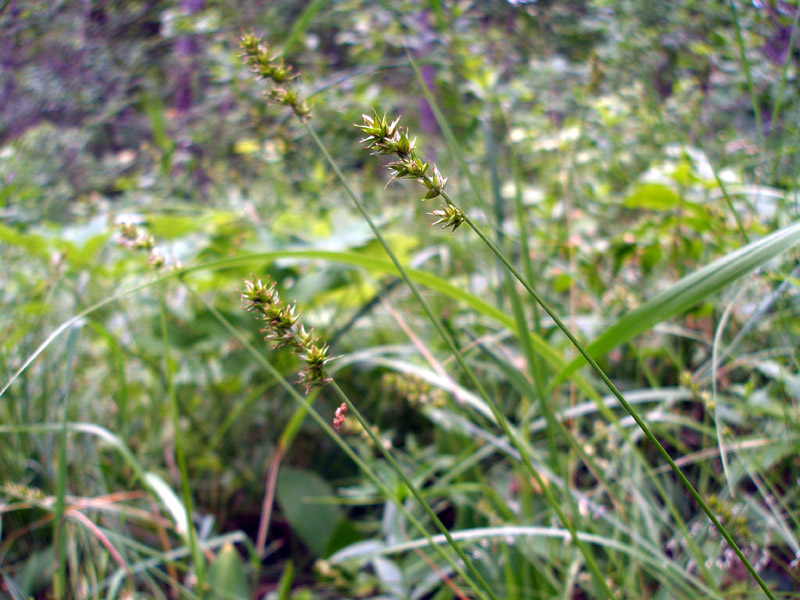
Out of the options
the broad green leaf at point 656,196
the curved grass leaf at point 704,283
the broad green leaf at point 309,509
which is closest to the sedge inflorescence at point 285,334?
the curved grass leaf at point 704,283

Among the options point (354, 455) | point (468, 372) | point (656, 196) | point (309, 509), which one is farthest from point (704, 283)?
point (309, 509)

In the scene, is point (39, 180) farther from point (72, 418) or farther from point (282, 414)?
point (282, 414)

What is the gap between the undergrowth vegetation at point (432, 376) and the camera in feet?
1.71

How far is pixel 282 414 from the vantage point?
1.09 m

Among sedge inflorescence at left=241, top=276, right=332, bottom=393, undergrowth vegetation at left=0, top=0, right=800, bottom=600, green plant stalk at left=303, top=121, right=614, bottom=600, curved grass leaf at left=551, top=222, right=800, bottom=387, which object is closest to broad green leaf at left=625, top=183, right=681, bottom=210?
undergrowth vegetation at left=0, top=0, right=800, bottom=600

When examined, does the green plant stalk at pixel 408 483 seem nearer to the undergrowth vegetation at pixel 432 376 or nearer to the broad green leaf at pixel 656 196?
the undergrowth vegetation at pixel 432 376

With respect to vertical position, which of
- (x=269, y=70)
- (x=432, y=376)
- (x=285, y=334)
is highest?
(x=269, y=70)

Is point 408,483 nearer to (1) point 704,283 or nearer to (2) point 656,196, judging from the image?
(1) point 704,283

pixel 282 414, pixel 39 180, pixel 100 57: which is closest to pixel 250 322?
pixel 282 414

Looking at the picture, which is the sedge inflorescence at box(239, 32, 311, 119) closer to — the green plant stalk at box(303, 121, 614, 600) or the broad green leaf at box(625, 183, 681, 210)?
the green plant stalk at box(303, 121, 614, 600)

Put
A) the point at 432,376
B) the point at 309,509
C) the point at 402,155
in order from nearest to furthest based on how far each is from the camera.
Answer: the point at 402,155, the point at 432,376, the point at 309,509

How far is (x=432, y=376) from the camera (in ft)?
2.37

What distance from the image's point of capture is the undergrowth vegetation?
52 centimetres

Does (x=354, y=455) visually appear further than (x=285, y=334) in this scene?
Yes
